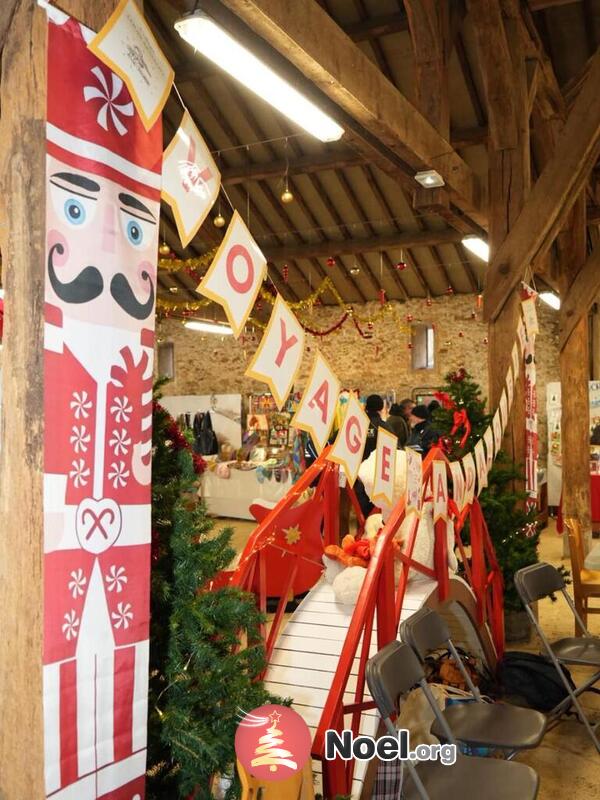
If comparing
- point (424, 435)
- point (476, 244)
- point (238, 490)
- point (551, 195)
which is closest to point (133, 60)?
point (551, 195)

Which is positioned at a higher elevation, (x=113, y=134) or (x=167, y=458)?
(x=113, y=134)

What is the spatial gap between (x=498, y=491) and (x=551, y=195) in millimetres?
2233

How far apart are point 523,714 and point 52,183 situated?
2.75 metres

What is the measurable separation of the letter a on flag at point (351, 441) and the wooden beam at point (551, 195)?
9.06 feet

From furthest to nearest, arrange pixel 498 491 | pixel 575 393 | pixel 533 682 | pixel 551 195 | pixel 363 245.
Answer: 1. pixel 363 245
2. pixel 575 393
3. pixel 498 491
4. pixel 551 195
5. pixel 533 682

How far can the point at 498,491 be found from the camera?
17.8 ft

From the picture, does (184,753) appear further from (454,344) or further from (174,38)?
(454,344)

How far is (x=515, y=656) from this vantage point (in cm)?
447

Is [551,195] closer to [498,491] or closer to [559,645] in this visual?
[498,491]

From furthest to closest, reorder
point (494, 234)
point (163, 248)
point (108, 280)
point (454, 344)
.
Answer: point (454, 344), point (163, 248), point (494, 234), point (108, 280)

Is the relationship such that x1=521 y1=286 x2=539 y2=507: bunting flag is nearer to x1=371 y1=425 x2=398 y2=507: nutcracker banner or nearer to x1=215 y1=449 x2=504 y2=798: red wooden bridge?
x1=215 y1=449 x2=504 y2=798: red wooden bridge

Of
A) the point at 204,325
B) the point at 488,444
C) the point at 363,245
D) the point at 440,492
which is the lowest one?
the point at 440,492

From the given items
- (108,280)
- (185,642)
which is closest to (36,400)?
(108,280)

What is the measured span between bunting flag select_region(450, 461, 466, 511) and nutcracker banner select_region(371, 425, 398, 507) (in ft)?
2.96
